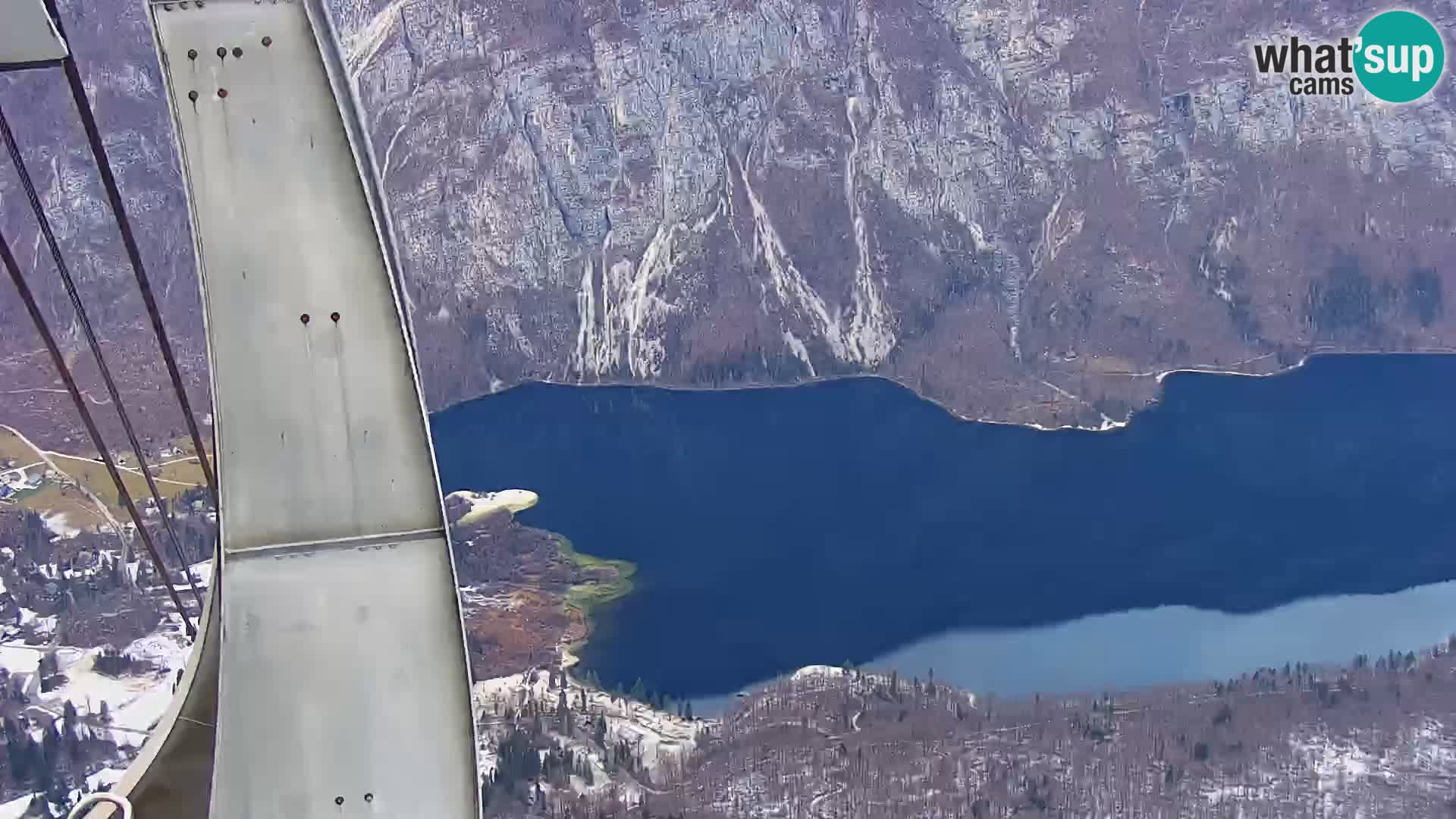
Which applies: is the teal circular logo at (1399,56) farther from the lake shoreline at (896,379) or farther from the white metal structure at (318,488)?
the white metal structure at (318,488)

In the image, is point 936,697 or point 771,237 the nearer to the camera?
point 936,697

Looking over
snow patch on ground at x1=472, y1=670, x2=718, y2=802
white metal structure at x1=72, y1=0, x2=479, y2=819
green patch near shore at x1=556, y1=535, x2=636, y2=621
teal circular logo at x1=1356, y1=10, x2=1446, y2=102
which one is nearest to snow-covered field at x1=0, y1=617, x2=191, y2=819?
snow patch on ground at x1=472, y1=670, x2=718, y2=802

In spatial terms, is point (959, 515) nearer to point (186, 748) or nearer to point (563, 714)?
point (563, 714)

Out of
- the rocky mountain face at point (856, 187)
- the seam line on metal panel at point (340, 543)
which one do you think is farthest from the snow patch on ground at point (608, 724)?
the rocky mountain face at point (856, 187)

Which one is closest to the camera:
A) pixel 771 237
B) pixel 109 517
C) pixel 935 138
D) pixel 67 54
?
pixel 67 54

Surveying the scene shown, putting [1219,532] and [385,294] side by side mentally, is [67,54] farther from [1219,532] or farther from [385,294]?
[1219,532]

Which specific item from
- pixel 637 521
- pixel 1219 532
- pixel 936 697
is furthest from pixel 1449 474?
pixel 637 521

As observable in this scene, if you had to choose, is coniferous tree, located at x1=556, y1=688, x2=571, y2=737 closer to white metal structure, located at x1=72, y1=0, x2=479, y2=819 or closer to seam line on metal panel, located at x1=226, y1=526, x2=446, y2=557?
white metal structure, located at x1=72, y1=0, x2=479, y2=819
